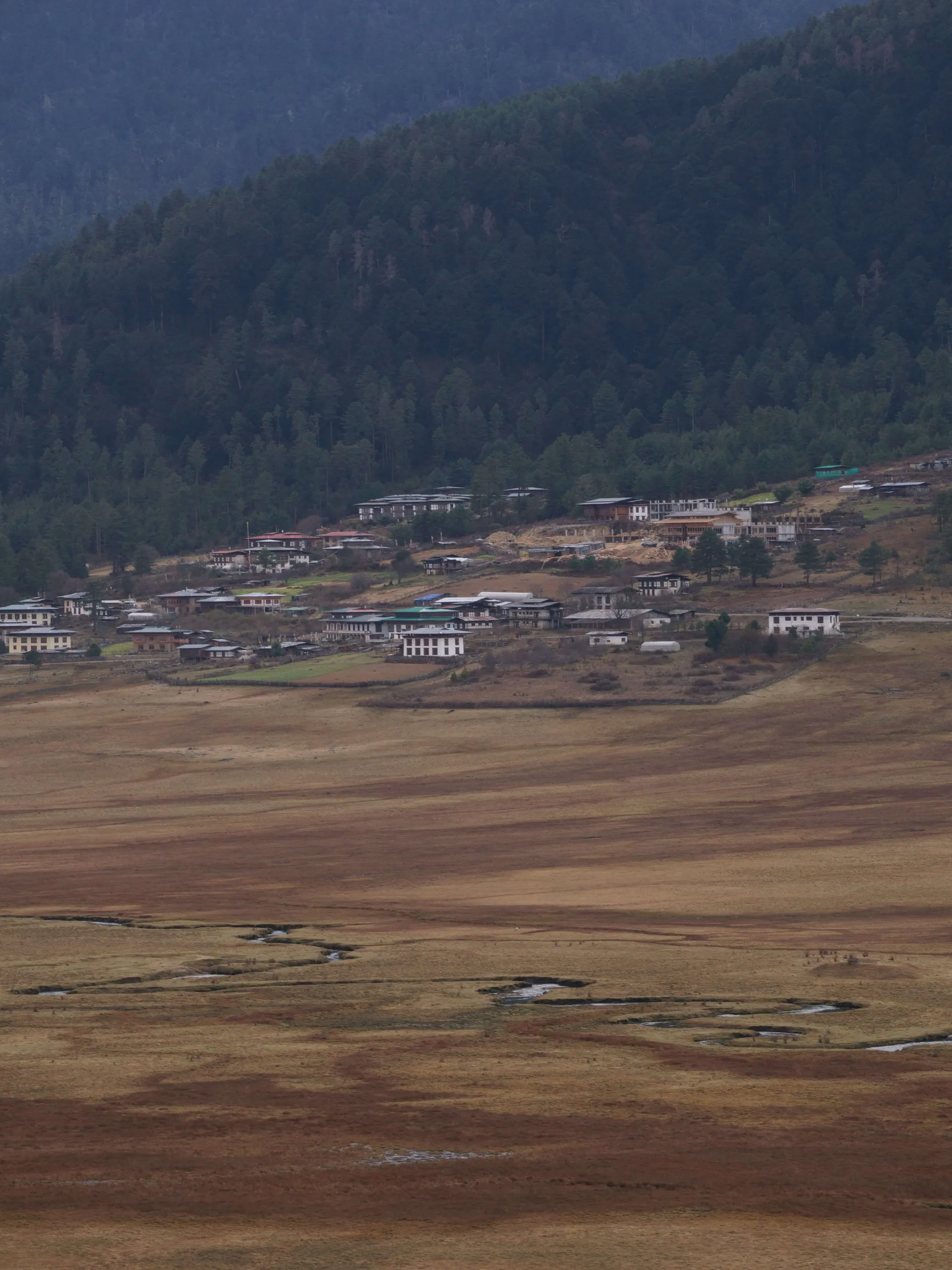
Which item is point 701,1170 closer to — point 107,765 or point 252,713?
point 107,765

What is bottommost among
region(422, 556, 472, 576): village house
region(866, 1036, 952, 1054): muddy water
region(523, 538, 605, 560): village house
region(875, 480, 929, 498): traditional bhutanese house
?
region(866, 1036, 952, 1054): muddy water

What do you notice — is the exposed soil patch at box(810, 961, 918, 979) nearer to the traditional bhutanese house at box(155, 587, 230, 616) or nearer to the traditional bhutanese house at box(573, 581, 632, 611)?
the traditional bhutanese house at box(573, 581, 632, 611)

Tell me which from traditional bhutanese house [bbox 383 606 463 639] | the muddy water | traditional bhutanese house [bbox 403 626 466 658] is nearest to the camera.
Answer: the muddy water

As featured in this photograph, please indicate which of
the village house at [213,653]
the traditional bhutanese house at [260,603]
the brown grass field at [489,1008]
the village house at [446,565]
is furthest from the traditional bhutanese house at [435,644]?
the village house at [446,565]

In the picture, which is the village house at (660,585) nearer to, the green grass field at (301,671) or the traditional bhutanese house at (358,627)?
the traditional bhutanese house at (358,627)

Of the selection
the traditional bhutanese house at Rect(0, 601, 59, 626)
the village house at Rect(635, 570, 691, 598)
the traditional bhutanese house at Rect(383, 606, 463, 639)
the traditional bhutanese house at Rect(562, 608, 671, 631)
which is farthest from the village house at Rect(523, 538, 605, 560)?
the traditional bhutanese house at Rect(0, 601, 59, 626)

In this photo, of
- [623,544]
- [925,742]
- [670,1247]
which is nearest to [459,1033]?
[670,1247]

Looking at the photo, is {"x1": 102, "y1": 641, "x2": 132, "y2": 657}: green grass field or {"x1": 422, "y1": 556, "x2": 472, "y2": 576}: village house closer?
{"x1": 102, "y1": 641, "x2": 132, "y2": 657}: green grass field
